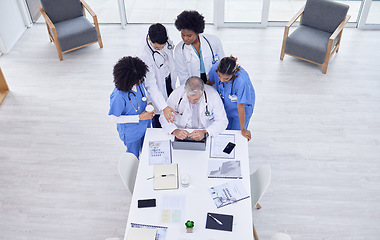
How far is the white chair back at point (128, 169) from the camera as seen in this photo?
3.55m

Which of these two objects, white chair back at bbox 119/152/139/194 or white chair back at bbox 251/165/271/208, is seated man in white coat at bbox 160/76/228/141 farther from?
white chair back at bbox 251/165/271/208

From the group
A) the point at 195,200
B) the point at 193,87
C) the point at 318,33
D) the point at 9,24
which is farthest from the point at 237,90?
the point at 9,24

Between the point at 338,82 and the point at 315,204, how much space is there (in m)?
2.48

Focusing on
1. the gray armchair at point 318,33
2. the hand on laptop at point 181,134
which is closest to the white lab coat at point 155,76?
the hand on laptop at point 181,134

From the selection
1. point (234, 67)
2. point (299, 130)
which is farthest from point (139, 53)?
point (299, 130)

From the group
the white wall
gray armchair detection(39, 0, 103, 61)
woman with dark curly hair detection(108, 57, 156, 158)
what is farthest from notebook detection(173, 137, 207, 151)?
the white wall

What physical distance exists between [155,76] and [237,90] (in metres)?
1.03

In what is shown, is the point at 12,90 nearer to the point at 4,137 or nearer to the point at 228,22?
the point at 4,137

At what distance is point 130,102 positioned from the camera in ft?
12.2

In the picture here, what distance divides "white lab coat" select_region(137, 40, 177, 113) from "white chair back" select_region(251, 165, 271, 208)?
1.23 meters

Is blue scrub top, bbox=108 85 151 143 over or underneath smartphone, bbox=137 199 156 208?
over

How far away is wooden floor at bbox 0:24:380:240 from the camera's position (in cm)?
414

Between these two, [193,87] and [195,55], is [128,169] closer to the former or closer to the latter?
[193,87]

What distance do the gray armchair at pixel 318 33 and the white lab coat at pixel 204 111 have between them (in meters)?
2.86
